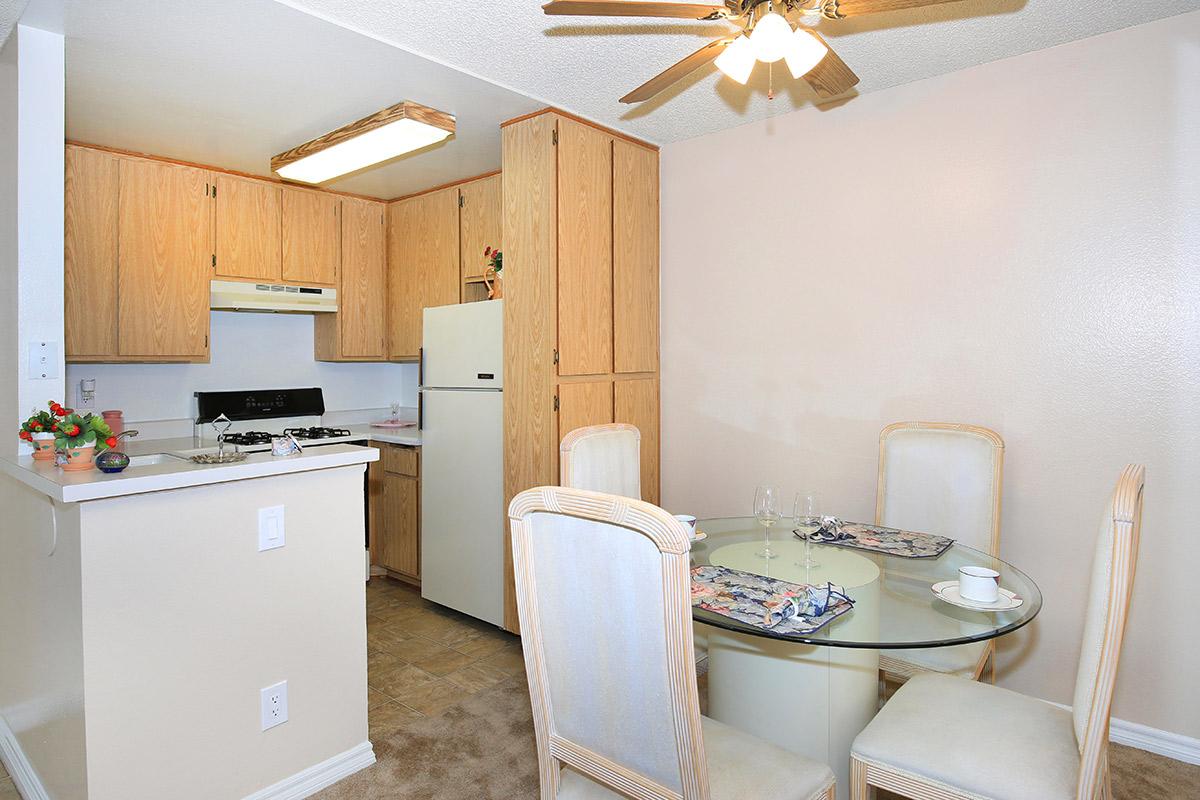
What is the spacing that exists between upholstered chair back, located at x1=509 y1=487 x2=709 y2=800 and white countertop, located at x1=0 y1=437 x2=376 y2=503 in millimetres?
1030

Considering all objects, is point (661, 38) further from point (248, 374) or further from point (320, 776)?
point (248, 374)

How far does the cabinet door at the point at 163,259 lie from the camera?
3645 millimetres

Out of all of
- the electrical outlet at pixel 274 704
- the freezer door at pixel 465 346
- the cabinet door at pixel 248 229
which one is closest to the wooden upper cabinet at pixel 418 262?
the freezer door at pixel 465 346

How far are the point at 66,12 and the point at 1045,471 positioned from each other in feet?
11.9

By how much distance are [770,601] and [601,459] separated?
103 cm

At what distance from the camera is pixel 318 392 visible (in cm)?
475

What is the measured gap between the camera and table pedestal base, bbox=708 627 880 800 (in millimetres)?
1875

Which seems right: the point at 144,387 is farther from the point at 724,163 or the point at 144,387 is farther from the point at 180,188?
the point at 724,163

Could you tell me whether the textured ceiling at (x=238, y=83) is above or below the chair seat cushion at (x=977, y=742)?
above

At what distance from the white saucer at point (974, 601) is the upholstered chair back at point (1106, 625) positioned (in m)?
A: 0.23

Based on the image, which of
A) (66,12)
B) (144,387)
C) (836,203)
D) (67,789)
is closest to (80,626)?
(67,789)

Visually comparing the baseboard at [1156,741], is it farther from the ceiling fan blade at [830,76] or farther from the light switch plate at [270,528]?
the light switch plate at [270,528]

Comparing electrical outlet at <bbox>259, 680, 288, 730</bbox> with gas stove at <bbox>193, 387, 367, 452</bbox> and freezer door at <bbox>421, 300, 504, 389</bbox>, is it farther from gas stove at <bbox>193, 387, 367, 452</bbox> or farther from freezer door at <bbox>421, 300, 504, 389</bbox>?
gas stove at <bbox>193, 387, 367, 452</bbox>

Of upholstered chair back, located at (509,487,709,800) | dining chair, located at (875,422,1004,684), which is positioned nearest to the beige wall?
dining chair, located at (875,422,1004,684)
